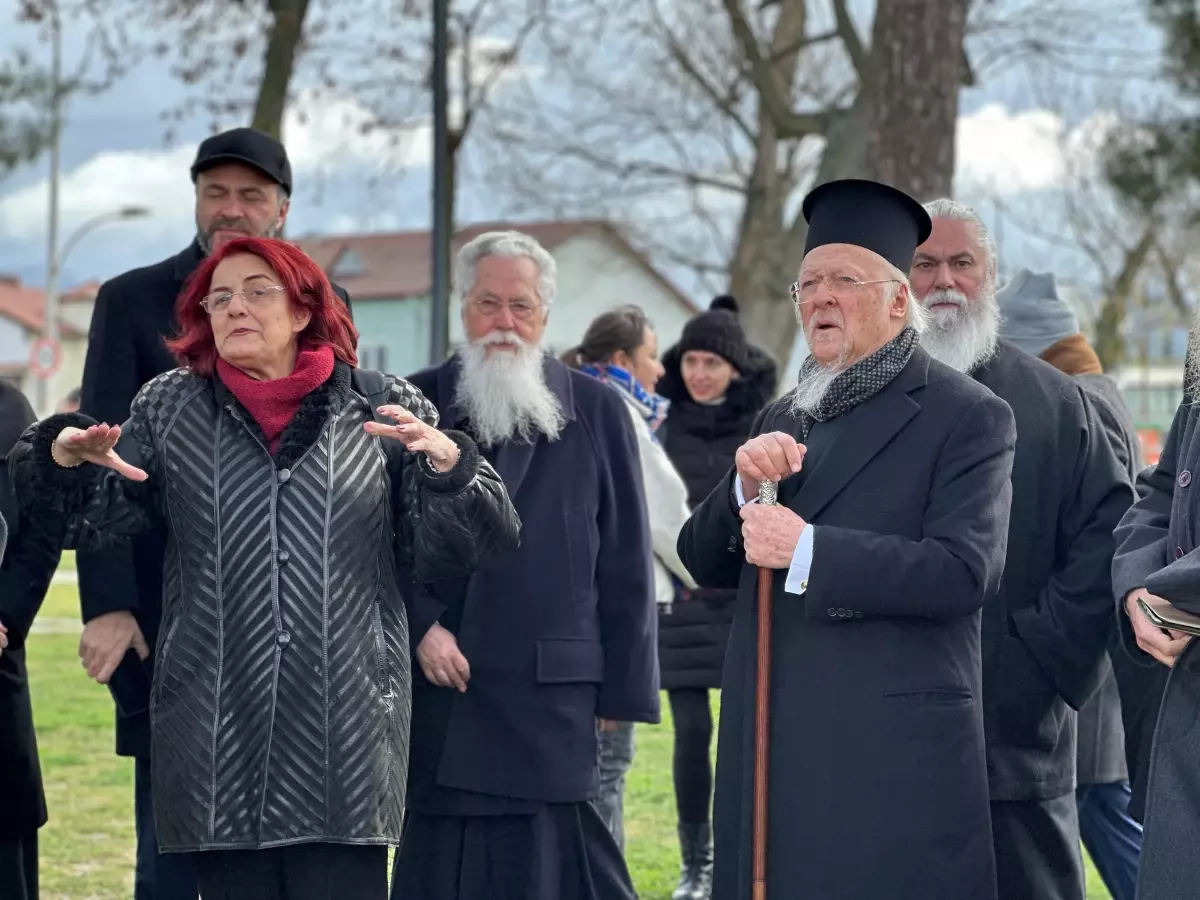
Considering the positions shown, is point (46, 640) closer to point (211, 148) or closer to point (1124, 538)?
point (211, 148)

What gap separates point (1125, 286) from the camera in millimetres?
43344

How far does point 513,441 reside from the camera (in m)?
5.53

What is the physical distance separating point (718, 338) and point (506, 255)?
249 cm

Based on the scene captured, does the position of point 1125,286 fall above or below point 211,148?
above

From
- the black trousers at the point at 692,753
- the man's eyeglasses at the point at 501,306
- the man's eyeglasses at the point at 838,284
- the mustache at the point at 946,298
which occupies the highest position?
the man's eyeglasses at the point at 501,306

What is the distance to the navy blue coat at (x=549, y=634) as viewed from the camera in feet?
17.4

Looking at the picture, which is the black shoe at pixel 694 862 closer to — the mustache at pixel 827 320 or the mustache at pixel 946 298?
the mustache at pixel 946 298

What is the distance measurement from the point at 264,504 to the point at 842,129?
14084mm

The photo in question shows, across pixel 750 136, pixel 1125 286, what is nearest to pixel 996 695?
pixel 750 136

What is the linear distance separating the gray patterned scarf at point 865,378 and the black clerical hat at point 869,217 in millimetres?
192

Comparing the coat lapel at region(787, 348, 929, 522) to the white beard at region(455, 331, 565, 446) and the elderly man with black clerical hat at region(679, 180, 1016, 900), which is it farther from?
the white beard at region(455, 331, 565, 446)

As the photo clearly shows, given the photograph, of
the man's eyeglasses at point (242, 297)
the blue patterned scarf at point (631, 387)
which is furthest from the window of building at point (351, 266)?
the man's eyeglasses at point (242, 297)

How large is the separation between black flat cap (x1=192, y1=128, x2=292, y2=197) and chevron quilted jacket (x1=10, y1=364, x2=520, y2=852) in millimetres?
1283

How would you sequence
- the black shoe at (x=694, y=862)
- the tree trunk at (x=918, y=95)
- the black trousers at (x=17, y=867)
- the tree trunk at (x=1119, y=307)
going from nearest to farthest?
the black trousers at (x=17, y=867) < the black shoe at (x=694, y=862) < the tree trunk at (x=918, y=95) < the tree trunk at (x=1119, y=307)
